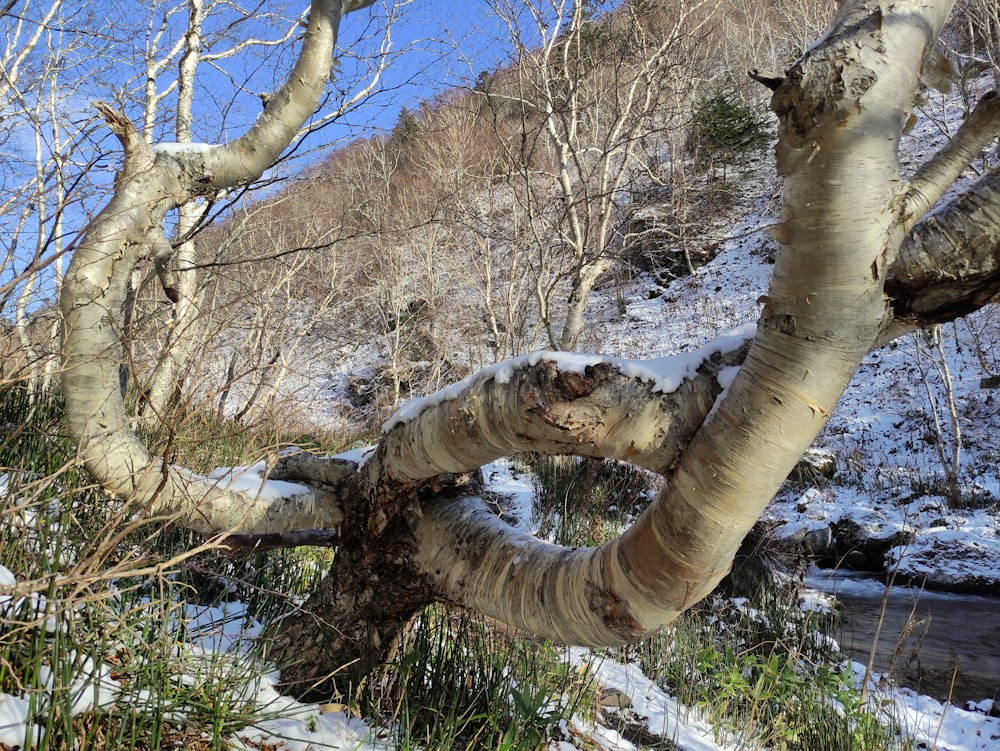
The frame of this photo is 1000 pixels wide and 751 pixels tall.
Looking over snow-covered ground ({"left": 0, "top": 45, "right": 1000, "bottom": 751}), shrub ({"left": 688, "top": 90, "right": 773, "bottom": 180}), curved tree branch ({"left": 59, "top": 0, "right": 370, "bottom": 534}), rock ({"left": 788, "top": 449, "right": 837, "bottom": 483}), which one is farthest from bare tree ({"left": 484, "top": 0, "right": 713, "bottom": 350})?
shrub ({"left": 688, "top": 90, "right": 773, "bottom": 180})

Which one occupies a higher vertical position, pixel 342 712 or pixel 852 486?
pixel 342 712

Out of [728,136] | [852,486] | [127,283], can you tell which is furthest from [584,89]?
[728,136]

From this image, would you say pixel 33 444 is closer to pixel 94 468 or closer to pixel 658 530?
pixel 94 468

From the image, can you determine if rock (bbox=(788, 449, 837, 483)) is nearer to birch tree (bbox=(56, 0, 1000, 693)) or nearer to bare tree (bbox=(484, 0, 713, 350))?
bare tree (bbox=(484, 0, 713, 350))

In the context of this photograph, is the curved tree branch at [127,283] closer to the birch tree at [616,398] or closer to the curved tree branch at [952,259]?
the birch tree at [616,398]

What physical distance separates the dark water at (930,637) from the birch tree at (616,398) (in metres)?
2.94

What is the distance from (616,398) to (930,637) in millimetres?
5724

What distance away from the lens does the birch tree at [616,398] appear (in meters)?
1.29

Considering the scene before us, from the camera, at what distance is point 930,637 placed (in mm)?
5516

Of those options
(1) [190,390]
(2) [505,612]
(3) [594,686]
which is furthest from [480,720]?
(1) [190,390]

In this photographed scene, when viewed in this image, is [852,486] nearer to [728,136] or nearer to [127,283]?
[728,136]

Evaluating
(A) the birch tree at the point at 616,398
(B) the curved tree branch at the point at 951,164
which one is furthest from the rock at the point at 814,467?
(B) the curved tree branch at the point at 951,164

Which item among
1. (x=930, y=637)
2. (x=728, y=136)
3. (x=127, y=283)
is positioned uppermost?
(x=728, y=136)

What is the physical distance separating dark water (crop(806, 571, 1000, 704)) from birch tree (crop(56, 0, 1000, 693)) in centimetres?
294
